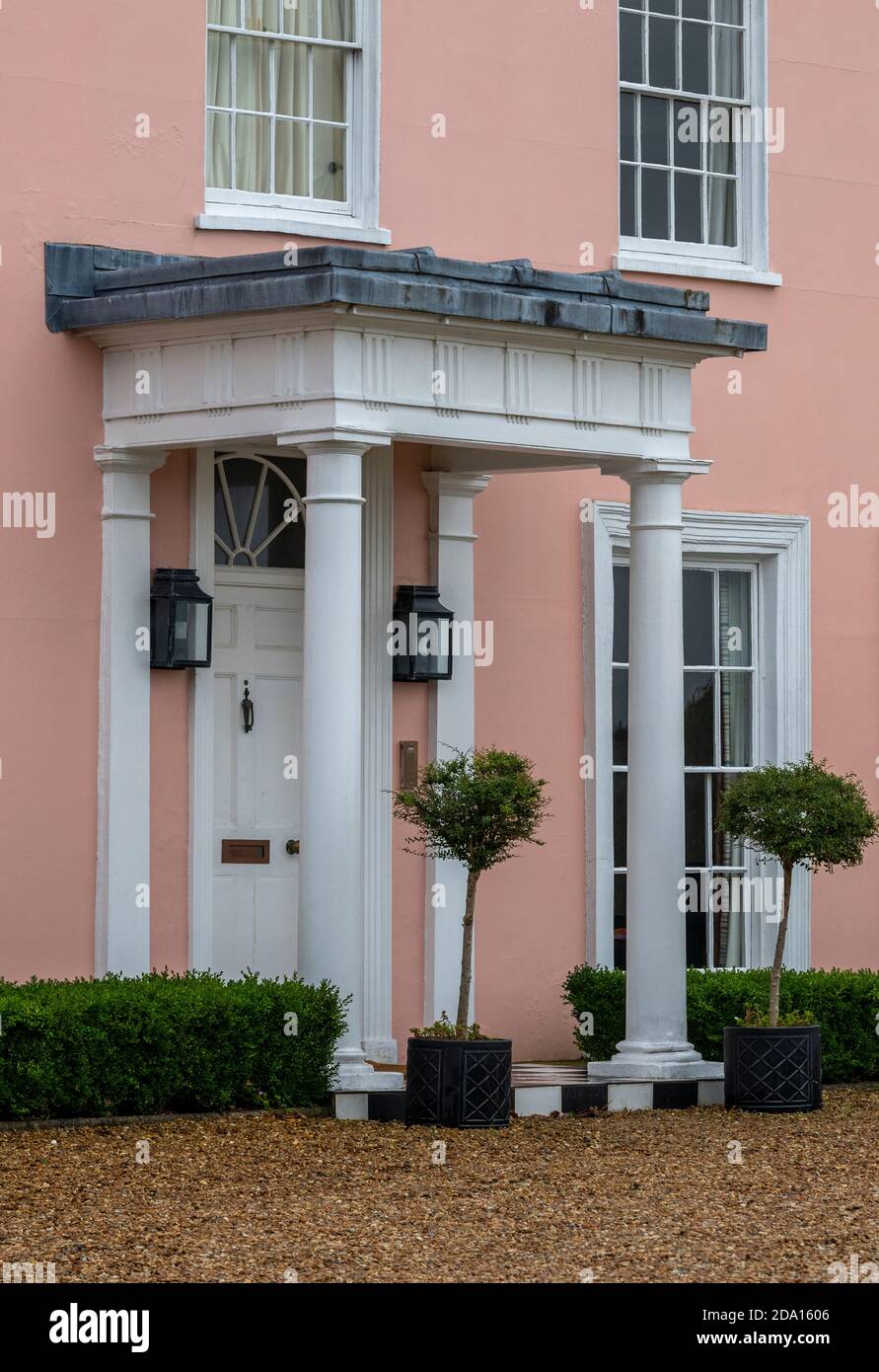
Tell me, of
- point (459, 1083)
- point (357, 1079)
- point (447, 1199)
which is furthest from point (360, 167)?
point (447, 1199)

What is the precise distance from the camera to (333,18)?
38.0 feet

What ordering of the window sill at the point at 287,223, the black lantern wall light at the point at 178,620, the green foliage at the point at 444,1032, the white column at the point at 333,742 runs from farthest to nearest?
the window sill at the point at 287,223 < the black lantern wall light at the point at 178,620 < the white column at the point at 333,742 < the green foliage at the point at 444,1032

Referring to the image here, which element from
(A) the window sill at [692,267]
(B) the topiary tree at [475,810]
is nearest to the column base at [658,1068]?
(B) the topiary tree at [475,810]

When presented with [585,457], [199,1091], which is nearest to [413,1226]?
[199,1091]

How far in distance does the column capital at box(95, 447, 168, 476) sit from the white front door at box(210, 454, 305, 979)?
58cm

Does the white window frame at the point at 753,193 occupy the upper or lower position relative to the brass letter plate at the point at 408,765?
upper

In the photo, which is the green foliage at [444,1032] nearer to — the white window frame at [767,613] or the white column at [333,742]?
the white column at [333,742]

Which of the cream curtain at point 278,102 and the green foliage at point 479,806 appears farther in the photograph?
the cream curtain at point 278,102

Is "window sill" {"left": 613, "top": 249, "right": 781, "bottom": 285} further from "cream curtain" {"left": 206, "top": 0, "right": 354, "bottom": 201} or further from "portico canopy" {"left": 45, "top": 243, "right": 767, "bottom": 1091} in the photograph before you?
"cream curtain" {"left": 206, "top": 0, "right": 354, "bottom": 201}

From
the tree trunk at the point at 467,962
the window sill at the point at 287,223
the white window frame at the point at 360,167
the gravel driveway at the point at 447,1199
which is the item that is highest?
the white window frame at the point at 360,167

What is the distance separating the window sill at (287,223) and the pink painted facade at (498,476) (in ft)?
0.26

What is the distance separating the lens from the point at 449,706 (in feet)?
38.4

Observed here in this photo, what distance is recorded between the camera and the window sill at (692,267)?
12312mm

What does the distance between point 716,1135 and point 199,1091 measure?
2.37 m
